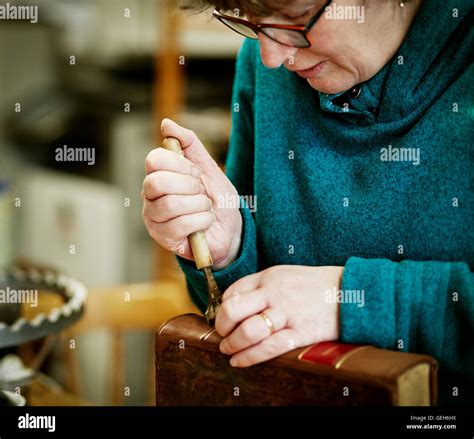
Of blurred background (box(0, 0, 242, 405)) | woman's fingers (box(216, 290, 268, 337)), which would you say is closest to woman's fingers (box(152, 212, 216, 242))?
woman's fingers (box(216, 290, 268, 337))

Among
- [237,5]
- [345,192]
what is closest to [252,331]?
[345,192]

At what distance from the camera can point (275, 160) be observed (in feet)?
3.29

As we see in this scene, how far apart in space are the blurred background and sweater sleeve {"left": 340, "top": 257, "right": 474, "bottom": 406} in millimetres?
1214

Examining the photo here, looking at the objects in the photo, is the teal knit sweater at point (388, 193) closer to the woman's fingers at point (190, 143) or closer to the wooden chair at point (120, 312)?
the woman's fingers at point (190, 143)

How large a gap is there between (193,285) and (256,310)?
0.22 metres

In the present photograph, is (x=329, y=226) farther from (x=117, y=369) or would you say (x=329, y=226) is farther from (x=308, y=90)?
(x=117, y=369)

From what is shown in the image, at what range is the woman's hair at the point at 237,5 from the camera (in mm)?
788

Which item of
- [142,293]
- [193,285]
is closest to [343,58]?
[193,285]

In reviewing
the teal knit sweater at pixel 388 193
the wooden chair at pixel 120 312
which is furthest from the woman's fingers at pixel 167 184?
the wooden chair at pixel 120 312

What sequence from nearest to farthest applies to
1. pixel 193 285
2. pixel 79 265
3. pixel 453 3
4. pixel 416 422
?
pixel 416 422 < pixel 453 3 < pixel 193 285 < pixel 79 265

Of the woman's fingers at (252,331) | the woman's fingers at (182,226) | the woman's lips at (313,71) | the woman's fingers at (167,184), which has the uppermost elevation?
the woman's lips at (313,71)

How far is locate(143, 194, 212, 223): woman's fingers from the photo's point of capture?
2.76 feet

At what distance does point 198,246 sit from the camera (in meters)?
0.87

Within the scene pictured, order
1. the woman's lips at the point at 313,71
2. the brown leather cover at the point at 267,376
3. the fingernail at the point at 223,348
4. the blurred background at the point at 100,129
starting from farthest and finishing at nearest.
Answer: the blurred background at the point at 100,129
the woman's lips at the point at 313,71
the fingernail at the point at 223,348
the brown leather cover at the point at 267,376
